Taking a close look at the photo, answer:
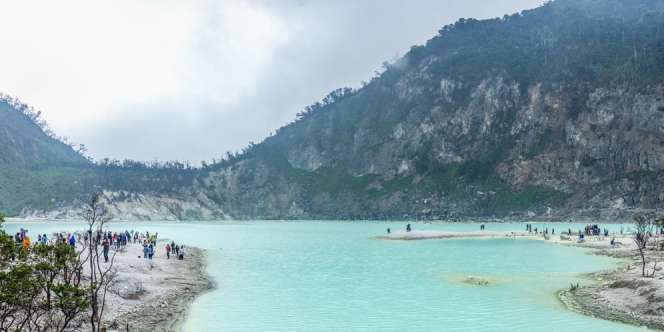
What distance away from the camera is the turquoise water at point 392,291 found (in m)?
29.2

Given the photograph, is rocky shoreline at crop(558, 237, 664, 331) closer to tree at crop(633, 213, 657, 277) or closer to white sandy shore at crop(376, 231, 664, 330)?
white sandy shore at crop(376, 231, 664, 330)

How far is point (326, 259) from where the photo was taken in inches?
2436

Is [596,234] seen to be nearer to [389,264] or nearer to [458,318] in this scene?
[389,264]

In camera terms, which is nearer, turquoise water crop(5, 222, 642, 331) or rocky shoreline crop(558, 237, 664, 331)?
rocky shoreline crop(558, 237, 664, 331)

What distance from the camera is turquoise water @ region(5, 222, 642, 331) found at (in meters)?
29.2

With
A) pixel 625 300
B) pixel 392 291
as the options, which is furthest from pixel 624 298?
pixel 392 291

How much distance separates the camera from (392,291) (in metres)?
39.7

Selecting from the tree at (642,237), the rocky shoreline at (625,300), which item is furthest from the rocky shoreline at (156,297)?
the tree at (642,237)

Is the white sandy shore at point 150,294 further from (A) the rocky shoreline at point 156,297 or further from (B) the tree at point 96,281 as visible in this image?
(B) the tree at point 96,281

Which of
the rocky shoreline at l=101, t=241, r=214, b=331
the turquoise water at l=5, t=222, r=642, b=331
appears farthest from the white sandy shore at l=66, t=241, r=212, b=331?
the turquoise water at l=5, t=222, r=642, b=331

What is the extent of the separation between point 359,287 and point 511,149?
16959 cm

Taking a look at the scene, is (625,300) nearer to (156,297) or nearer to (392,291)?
(392,291)

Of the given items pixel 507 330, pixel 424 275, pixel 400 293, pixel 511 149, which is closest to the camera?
pixel 507 330

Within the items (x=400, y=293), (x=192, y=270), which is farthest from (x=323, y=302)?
(x=192, y=270)
